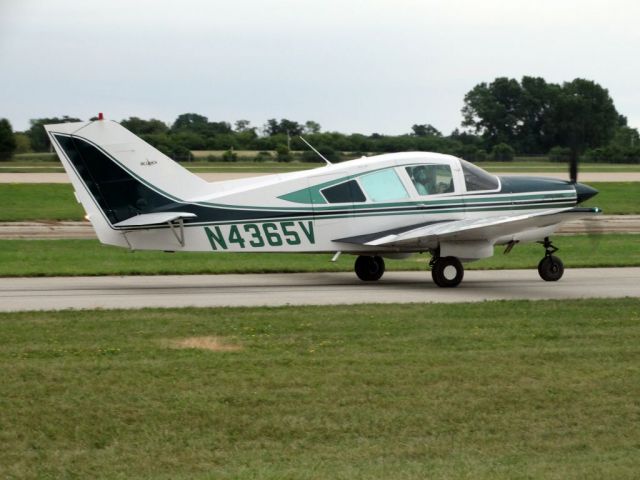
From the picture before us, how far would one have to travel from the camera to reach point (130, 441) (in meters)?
9.22

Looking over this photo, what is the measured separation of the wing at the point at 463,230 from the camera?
62.4 ft

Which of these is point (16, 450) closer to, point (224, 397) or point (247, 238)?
point (224, 397)

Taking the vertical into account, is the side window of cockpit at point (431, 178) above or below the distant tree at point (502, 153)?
above

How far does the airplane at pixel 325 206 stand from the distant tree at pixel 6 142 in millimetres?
38181

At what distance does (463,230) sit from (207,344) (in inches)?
288

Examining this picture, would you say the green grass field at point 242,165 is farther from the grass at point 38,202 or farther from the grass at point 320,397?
the grass at point 320,397

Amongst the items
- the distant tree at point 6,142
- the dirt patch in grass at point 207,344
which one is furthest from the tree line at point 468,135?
the dirt patch in grass at point 207,344

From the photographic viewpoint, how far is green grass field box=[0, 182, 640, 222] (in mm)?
41594

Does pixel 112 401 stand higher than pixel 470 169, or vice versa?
pixel 470 169

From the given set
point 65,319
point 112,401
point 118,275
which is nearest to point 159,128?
point 118,275

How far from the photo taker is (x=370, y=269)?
21.1m

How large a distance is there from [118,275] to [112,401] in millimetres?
11656

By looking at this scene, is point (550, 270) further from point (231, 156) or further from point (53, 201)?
point (231, 156)

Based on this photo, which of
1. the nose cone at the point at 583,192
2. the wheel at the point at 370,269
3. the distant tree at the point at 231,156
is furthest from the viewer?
the distant tree at the point at 231,156
